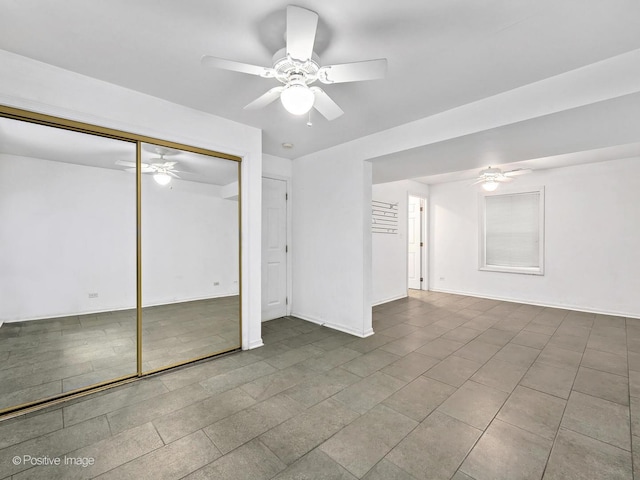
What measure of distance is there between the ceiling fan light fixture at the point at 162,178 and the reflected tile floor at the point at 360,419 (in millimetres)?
1835

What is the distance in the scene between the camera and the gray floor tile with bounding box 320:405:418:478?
5.39 feet

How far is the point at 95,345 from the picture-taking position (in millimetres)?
2561

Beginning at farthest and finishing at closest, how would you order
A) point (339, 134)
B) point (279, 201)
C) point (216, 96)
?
1. point (279, 201)
2. point (339, 134)
3. point (216, 96)

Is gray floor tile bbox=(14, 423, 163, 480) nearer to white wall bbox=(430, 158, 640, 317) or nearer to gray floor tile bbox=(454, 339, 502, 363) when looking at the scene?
gray floor tile bbox=(454, 339, 502, 363)

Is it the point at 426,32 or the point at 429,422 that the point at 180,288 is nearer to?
the point at 429,422

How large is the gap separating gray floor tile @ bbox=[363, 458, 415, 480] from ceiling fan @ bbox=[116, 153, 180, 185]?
2.88 m

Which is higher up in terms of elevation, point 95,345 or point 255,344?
point 95,345

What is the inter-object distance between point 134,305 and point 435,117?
3.48 m

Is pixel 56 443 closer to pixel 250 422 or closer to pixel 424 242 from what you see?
pixel 250 422

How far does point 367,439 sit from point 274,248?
312cm

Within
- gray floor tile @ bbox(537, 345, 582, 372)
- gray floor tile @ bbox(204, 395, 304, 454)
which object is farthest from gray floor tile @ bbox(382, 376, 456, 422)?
gray floor tile @ bbox(537, 345, 582, 372)

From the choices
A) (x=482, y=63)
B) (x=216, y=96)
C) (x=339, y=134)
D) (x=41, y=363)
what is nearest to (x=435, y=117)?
(x=482, y=63)

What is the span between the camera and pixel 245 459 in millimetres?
1655

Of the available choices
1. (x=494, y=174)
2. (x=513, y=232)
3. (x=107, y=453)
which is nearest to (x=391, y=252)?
(x=494, y=174)
